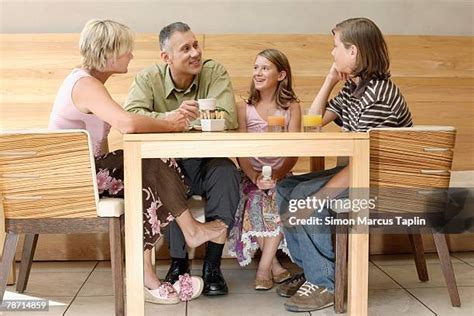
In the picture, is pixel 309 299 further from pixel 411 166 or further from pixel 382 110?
pixel 382 110

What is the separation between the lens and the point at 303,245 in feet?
7.14

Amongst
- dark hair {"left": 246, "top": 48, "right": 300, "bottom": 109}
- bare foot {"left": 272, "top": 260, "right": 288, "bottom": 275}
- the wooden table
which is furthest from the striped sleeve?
bare foot {"left": 272, "top": 260, "right": 288, "bottom": 275}

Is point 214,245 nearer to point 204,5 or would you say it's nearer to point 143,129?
point 143,129

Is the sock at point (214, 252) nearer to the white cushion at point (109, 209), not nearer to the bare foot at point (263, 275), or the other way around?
the bare foot at point (263, 275)

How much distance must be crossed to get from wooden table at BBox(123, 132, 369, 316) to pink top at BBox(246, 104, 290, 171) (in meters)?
0.66

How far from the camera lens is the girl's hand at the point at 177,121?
1.98 metres

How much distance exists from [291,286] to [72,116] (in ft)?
3.23

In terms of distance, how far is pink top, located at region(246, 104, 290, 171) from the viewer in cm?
247

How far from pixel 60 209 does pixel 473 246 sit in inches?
73.8

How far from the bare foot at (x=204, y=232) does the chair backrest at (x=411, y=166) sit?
1.93 ft

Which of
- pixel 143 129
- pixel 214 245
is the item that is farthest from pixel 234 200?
pixel 143 129

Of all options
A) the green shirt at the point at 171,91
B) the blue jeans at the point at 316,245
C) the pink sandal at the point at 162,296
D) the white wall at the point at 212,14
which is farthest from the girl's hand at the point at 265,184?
the white wall at the point at 212,14

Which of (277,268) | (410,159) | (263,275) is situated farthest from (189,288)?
(410,159)

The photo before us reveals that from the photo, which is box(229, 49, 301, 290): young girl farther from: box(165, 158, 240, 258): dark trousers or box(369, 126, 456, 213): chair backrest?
box(369, 126, 456, 213): chair backrest
